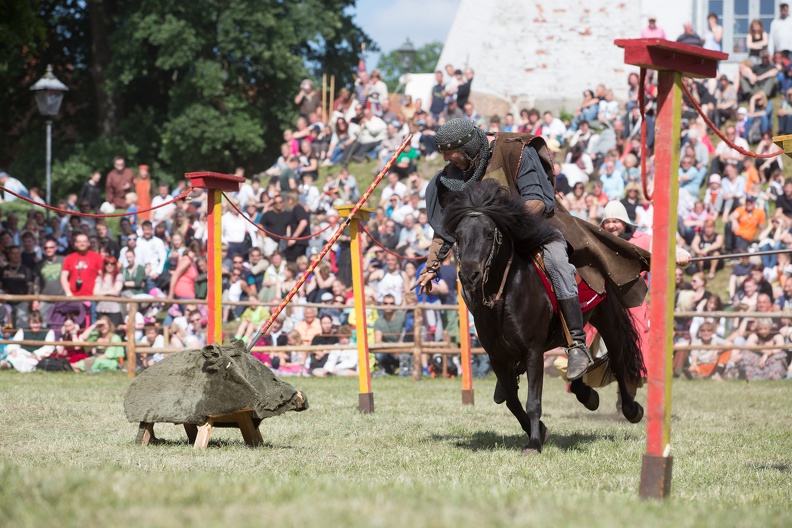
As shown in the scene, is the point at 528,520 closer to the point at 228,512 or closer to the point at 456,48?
the point at 228,512

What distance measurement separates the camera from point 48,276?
17.2 metres

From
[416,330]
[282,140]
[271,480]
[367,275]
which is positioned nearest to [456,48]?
[282,140]

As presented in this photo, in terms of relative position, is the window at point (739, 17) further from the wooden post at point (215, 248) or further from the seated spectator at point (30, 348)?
the wooden post at point (215, 248)

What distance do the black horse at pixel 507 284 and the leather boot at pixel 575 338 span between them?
0.43ft

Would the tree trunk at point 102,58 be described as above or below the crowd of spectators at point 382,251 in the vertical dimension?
above

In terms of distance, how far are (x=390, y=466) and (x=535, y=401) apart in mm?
1450

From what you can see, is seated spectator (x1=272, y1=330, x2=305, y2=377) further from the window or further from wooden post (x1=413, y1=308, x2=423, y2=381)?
the window

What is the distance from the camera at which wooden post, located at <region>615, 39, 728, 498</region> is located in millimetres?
5496

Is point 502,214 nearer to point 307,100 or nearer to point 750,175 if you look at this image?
point 750,175

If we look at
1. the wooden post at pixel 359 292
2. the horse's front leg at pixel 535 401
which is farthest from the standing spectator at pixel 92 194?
the horse's front leg at pixel 535 401

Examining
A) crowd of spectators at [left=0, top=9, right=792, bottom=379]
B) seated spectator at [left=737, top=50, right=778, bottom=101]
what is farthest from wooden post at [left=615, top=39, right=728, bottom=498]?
seated spectator at [left=737, top=50, right=778, bottom=101]

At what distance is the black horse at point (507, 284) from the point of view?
24.3ft

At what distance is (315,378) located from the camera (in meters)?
15.9

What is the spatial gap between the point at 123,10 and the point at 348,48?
905cm
